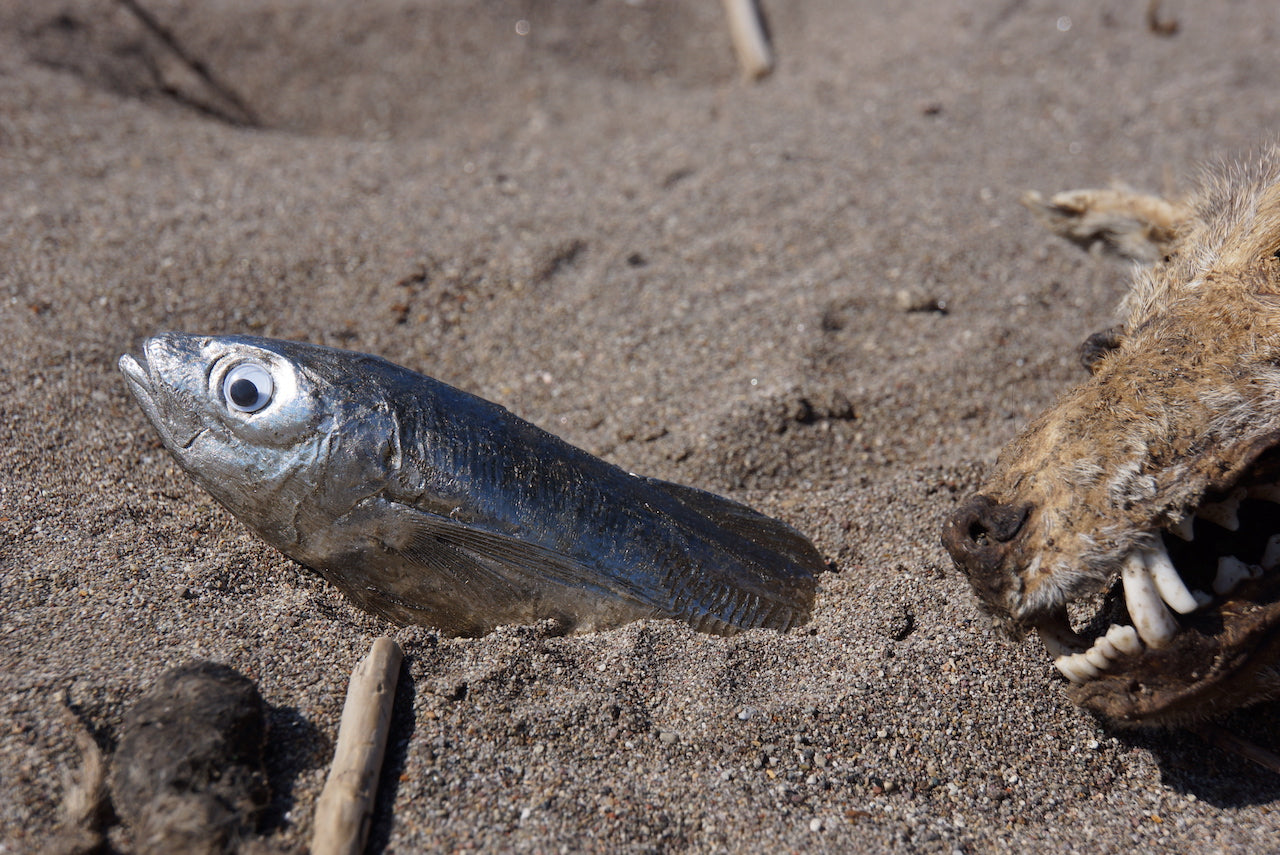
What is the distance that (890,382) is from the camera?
3.64 m

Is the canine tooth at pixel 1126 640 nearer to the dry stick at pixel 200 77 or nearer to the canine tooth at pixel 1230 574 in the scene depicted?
the canine tooth at pixel 1230 574

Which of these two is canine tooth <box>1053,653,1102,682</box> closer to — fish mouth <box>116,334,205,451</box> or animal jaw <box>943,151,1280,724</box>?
animal jaw <box>943,151,1280,724</box>

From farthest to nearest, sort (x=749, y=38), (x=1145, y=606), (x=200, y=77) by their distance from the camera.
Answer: (x=749, y=38), (x=200, y=77), (x=1145, y=606)

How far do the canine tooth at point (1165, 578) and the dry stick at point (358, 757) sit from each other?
5.70ft

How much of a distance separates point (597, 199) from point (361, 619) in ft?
9.54

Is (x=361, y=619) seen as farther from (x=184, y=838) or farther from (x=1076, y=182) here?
(x=1076, y=182)

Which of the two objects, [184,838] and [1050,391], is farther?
[1050,391]

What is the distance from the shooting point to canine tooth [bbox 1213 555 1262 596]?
6.33 ft

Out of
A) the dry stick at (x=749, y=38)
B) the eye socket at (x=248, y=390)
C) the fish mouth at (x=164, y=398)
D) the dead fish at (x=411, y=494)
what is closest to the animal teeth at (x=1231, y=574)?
the dead fish at (x=411, y=494)

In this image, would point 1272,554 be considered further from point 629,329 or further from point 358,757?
point 629,329

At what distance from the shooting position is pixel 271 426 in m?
2.29

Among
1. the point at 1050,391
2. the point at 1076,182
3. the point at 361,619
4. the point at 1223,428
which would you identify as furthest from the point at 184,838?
the point at 1076,182

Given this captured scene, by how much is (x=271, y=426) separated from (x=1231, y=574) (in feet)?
7.57

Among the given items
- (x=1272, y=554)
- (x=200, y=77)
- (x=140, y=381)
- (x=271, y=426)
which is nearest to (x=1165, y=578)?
(x=1272, y=554)
